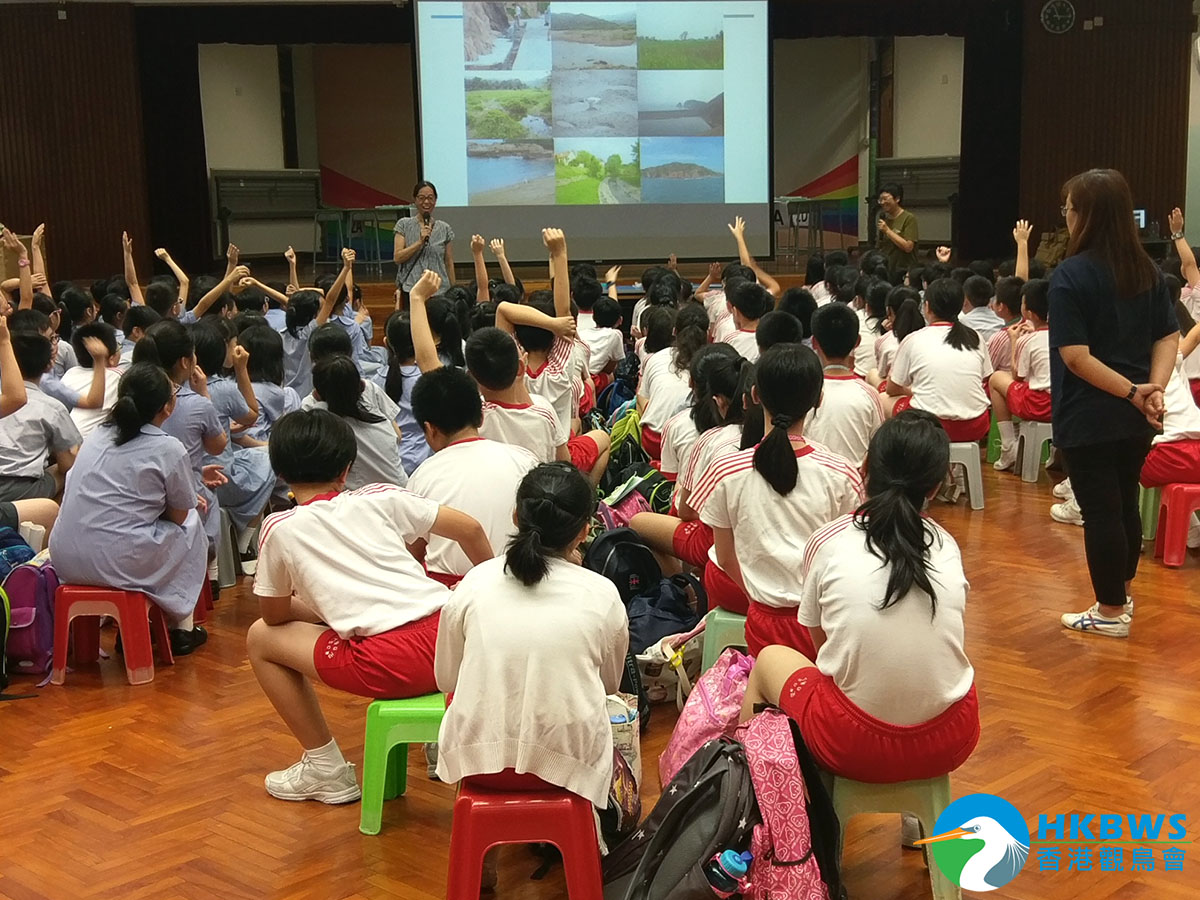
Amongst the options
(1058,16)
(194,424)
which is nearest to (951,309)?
(194,424)

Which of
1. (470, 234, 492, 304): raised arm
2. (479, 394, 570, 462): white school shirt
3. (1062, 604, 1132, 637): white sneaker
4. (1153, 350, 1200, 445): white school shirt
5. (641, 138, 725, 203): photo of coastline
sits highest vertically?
(641, 138, 725, 203): photo of coastline

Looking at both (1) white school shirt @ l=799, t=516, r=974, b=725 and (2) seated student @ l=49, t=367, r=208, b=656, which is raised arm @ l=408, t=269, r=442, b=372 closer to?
(2) seated student @ l=49, t=367, r=208, b=656

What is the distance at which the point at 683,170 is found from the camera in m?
9.50

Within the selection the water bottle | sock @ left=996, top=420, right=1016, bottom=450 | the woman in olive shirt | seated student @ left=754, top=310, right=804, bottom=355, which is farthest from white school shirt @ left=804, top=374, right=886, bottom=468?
the woman in olive shirt

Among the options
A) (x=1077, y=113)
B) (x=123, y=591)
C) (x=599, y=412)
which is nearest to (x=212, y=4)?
(x=599, y=412)

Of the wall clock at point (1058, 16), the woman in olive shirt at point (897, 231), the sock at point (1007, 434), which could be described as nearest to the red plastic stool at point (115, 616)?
the sock at point (1007, 434)

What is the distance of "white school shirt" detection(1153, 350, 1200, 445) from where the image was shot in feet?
14.3

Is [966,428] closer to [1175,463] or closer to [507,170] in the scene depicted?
[1175,463]

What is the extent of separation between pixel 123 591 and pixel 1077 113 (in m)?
10.1

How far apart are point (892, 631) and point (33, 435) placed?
10.4 ft

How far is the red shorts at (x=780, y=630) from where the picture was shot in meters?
2.81

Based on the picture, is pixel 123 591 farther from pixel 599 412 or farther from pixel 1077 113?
pixel 1077 113

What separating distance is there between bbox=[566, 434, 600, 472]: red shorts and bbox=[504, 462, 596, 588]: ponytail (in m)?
1.99

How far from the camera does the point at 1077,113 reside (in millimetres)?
11273
